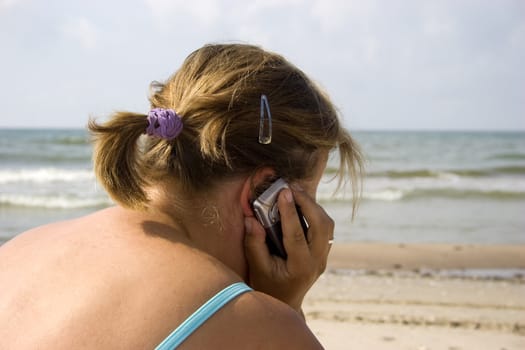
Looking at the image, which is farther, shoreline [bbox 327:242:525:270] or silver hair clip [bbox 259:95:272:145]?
shoreline [bbox 327:242:525:270]

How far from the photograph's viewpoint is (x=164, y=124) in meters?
1.90

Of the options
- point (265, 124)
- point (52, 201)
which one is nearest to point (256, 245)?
point (265, 124)

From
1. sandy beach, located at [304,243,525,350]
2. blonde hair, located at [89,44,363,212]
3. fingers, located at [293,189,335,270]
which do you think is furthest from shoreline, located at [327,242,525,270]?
blonde hair, located at [89,44,363,212]

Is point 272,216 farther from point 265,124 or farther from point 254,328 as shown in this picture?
point 254,328

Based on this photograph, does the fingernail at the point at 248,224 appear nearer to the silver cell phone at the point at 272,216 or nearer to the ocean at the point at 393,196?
the silver cell phone at the point at 272,216

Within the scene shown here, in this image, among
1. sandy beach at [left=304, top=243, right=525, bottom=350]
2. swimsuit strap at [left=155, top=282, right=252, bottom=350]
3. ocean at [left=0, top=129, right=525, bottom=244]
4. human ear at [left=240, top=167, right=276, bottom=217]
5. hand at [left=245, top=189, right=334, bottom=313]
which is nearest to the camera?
swimsuit strap at [left=155, top=282, right=252, bottom=350]

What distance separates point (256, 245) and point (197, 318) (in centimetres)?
57

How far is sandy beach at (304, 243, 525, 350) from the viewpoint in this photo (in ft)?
15.6

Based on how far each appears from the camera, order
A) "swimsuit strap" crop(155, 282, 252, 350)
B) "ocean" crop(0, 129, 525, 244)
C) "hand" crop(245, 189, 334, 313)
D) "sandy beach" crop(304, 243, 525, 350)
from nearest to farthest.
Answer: "swimsuit strap" crop(155, 282, 252, 350) → "hand" crop(245, 189, 334, 313) → "sandy beach" crop(304, 243, 525, 350) → "ocean" crop(0, 129, 525, 244)

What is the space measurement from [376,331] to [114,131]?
3.43m

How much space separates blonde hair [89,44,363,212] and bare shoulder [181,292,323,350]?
45 centimetres

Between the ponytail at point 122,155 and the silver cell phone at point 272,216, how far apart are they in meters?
0.35

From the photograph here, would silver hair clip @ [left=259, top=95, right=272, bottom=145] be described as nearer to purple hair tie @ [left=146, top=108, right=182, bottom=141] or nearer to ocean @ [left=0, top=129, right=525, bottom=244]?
purple hair tie @ [left=146, top=108, right=182, bottom=141]

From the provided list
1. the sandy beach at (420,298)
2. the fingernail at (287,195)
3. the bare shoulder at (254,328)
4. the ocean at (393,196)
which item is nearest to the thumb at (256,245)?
the fingernail at (287,195)
